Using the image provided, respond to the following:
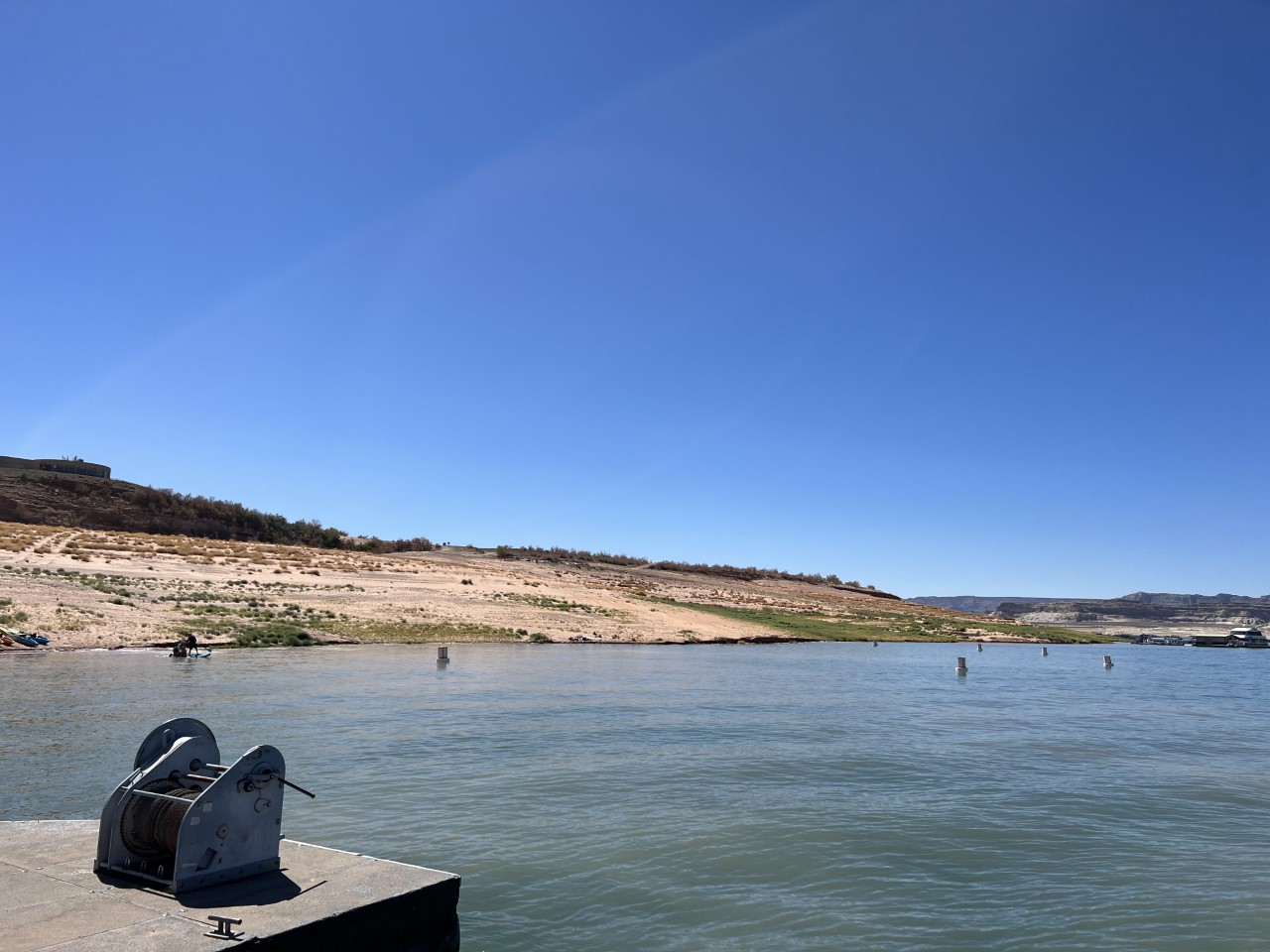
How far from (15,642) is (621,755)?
86.7ft

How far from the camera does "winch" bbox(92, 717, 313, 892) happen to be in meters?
6.62

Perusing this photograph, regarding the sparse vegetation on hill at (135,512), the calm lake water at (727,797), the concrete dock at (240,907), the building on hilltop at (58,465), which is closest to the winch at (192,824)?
the concrete dock at (240,907)

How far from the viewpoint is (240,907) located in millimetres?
6285

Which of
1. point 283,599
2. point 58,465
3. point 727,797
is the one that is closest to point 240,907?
point 727,797

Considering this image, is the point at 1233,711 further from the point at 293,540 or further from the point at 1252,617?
the point at 1252,617

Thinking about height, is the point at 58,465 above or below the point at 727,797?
above

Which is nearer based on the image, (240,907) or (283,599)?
(240,907)

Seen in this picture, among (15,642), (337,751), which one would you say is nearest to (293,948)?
→ (337,751)

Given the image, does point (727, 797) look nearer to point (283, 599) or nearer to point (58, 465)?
point (283, 599)

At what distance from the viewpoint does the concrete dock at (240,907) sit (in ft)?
18.8

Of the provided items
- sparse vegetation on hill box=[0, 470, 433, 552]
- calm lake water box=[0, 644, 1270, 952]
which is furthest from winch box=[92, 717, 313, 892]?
sparse vegetation on hill box=[0, 470, 433, 552]

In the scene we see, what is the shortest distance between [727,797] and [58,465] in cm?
10563

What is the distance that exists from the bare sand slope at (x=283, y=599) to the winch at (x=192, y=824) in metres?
31.7

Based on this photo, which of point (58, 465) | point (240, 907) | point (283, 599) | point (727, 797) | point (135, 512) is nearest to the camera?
point (240, 907)
